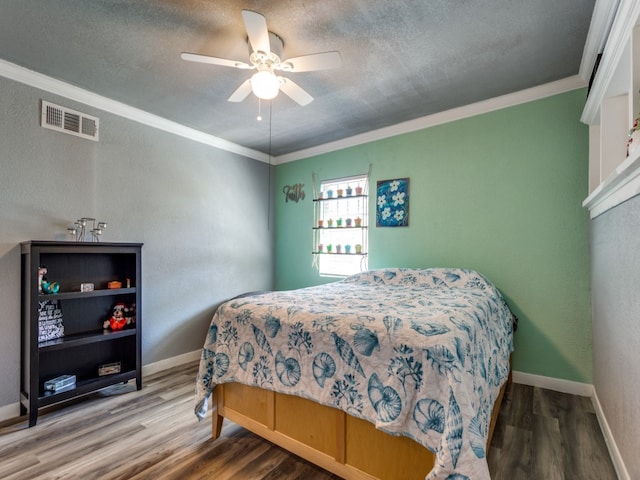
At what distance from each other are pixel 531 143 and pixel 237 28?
2.48 metres

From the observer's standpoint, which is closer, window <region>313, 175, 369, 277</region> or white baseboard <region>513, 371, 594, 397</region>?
white baseboard <region>513, 371, 594, 397</region>

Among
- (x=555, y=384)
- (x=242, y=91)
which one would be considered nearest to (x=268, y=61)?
(x=242, y=91)

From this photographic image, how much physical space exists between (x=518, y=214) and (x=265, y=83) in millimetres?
2333

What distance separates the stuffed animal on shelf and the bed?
124cm

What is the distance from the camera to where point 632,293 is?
144 centimetres

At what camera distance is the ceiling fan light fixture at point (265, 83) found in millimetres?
1879

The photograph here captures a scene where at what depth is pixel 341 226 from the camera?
381 cm

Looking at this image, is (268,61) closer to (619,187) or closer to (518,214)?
(619,187)

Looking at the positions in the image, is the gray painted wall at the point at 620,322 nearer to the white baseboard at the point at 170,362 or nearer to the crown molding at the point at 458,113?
the crown molding at the point at 458,113

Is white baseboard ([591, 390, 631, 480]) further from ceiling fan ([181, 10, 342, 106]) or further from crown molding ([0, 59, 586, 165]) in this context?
ceiling fan ([181, 10, 342, 106])

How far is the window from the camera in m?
3.67

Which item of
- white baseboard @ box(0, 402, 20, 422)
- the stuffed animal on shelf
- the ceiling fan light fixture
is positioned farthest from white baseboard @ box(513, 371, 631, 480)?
white baseboard @ box(0, 402, 20, 422)

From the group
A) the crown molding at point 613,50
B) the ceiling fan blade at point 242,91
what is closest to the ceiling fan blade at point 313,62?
the ceiling fan blade at point 242,91

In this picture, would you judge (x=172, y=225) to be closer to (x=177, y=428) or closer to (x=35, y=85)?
(x=35, y=85)
